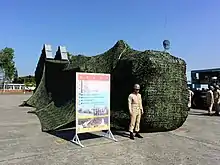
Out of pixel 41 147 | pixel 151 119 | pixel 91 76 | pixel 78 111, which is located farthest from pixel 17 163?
pixel 151 119

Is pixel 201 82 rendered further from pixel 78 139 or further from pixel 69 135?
pixel 78 139

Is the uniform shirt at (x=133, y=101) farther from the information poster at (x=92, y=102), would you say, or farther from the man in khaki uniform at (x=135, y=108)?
the information poster at (x=92, y=102)

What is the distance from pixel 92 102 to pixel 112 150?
4.74 feet

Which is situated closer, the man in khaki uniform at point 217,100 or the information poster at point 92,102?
the information poster at point 92,102

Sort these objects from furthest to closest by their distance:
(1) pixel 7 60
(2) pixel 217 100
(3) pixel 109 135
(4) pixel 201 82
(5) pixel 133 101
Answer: (1) pixel 7 60 < (4) pixel 201 82 < (2) pixel 217 100 < (3) pixel 109 135 < (5) pixel 133 101

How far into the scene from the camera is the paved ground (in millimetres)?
5648

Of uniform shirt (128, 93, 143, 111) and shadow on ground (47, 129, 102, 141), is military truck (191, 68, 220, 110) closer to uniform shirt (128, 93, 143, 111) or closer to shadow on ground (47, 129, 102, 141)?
uniform shirt (128, 93, 143, 111)

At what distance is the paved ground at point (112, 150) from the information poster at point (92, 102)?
1.58 feet

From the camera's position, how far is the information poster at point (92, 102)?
7055 mm

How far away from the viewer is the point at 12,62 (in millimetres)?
47875

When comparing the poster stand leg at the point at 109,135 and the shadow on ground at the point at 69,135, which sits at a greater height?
the poster stand leg at the point at 109,135

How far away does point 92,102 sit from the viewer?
24.0 ft

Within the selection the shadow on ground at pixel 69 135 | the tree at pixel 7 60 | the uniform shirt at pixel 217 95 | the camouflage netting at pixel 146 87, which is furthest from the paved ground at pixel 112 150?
the tree at pixel 7 60

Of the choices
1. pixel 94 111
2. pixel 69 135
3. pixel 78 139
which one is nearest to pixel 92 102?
pixel 94 111
